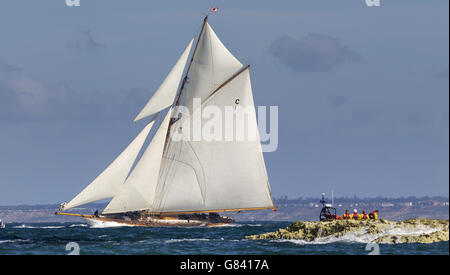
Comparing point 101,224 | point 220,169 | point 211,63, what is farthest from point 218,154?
point 101,224

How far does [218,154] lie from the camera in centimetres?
7206

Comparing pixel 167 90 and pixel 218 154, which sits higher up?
pixel 167 90

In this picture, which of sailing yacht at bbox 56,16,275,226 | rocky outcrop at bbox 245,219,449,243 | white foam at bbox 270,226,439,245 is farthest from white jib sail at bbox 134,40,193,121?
white foam at bbox 270,226,439,245

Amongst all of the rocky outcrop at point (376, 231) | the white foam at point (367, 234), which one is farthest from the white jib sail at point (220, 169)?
the white foam at point (367, 234)

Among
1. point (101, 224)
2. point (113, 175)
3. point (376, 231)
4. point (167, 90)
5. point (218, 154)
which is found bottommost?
point (376, 231)

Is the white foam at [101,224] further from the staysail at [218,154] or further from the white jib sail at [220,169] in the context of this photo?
the staysail at [218,154]

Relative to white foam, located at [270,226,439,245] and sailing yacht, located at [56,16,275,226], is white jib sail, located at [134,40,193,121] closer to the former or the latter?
sailing yacht, located at [56,16,275,226]

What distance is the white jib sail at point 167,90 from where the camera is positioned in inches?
2955

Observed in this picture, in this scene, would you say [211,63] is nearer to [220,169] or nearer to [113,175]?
[220,169]

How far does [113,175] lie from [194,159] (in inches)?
386

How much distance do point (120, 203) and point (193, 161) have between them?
36.9 ft

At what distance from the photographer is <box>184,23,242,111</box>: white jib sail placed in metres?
72.6

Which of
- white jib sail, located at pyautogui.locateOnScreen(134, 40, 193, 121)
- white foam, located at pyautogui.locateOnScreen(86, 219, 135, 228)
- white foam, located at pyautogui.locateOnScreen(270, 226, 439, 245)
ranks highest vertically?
white jib sail, located at pyautogui.locateOnScreen(134, 40, 193, 121)
